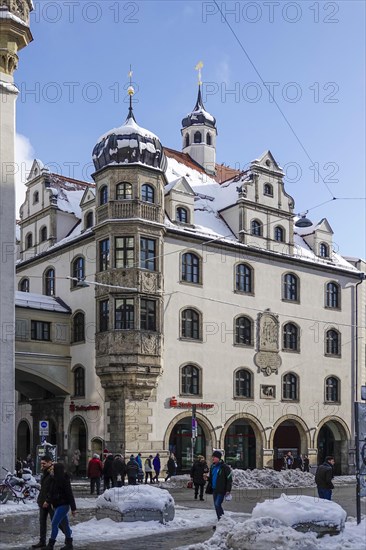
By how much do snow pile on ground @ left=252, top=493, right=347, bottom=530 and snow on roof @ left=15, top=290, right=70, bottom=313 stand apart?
1092 inches

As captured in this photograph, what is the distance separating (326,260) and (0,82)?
2712 centimetres

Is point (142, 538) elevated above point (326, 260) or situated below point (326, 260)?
below

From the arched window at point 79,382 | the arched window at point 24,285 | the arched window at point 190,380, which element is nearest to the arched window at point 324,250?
the arched window at point 190,380

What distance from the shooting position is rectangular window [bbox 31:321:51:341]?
133 ft

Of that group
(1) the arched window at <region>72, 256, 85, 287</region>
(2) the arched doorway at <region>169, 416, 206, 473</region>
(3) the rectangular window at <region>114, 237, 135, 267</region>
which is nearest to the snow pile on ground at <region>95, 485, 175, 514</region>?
(3) the rectangular window at <region>114, 237, 135, 267</region>

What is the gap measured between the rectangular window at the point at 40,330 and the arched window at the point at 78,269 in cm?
267

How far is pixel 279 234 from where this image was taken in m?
46.8

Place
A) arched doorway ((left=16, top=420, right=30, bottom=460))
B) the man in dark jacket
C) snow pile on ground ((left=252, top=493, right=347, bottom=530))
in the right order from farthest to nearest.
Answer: arched doorway ((left=16, top=420, right=30, bottom=460)) → the man in dark jacket → snow pile on ground ((left=252, top=493, right=347, bottom=530))

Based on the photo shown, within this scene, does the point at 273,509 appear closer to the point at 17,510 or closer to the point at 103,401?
the point at 17,510

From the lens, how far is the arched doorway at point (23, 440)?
46412 millimetres

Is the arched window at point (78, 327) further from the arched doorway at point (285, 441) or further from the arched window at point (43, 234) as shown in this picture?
the arched doorway at point (285, 441)

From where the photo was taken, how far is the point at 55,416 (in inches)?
1662

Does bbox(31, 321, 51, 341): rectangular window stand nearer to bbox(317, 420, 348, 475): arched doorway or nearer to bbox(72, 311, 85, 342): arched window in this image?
bbox(72, 311, 85, 342): arched window

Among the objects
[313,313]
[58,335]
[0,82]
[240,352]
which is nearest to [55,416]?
[58,335]
